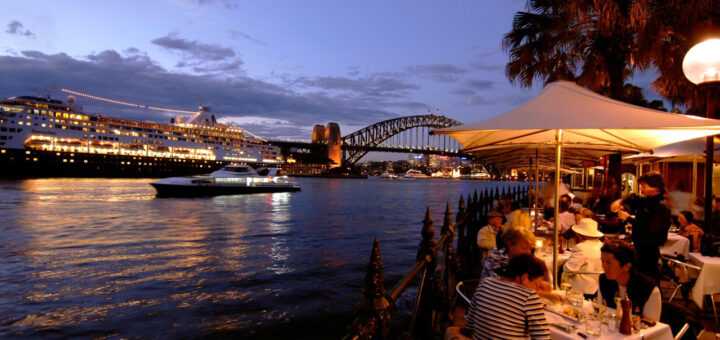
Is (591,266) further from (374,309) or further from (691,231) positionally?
(374,309)

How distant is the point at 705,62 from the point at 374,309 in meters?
5.19

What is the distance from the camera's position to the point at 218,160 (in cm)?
7731

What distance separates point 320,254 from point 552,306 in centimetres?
1024

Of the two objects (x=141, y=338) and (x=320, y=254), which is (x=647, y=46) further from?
(x=141, y=338)

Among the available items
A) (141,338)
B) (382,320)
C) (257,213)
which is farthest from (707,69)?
(257,213)

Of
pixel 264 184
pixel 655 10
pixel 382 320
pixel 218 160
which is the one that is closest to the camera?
pixel 382 320

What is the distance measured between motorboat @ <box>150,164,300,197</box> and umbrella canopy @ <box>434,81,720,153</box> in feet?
111

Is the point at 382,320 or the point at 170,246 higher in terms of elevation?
the point at 382,320

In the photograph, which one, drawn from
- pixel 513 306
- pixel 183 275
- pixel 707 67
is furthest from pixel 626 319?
pixel 183 275

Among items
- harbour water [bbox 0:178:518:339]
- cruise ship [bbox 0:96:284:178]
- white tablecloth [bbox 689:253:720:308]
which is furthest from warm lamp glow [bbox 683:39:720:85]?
cruise ship [bbox 0:96:284:178]

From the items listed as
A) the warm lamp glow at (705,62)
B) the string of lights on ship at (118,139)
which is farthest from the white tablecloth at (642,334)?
the string of lights on ship at (118,139)

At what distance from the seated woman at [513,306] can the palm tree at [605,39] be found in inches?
284

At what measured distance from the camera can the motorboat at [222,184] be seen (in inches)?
1348

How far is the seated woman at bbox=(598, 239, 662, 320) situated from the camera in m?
3.00
